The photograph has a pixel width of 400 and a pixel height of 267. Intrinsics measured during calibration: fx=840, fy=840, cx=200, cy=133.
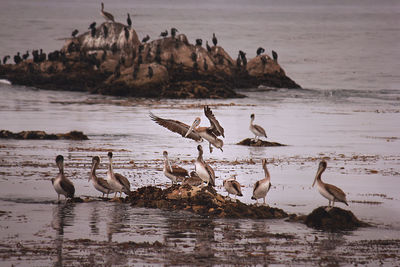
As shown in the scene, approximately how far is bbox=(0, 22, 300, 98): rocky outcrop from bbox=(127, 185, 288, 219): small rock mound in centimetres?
4343

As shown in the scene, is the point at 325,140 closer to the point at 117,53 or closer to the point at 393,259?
the point at 393,259

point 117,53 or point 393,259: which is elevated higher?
point 117,53

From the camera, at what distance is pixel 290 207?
16.8 metres

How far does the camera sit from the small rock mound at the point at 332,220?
14430 millimetres

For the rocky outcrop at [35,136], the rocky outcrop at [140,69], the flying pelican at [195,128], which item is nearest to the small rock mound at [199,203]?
the flying pelican at [195,128]

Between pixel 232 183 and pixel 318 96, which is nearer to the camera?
pixel 232 183

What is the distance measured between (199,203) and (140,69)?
149 feet

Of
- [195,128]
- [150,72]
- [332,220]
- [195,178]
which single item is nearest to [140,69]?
[150,72]

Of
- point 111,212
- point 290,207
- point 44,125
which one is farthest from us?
point 44,125

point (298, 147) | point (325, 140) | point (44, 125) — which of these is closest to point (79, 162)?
point (298, 147)

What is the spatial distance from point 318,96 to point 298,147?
133ft

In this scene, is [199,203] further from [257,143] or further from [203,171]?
[257,143]

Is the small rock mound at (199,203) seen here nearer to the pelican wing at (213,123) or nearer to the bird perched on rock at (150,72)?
the pelican wing at (213,123)

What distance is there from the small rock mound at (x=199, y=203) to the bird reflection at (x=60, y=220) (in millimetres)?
1333
